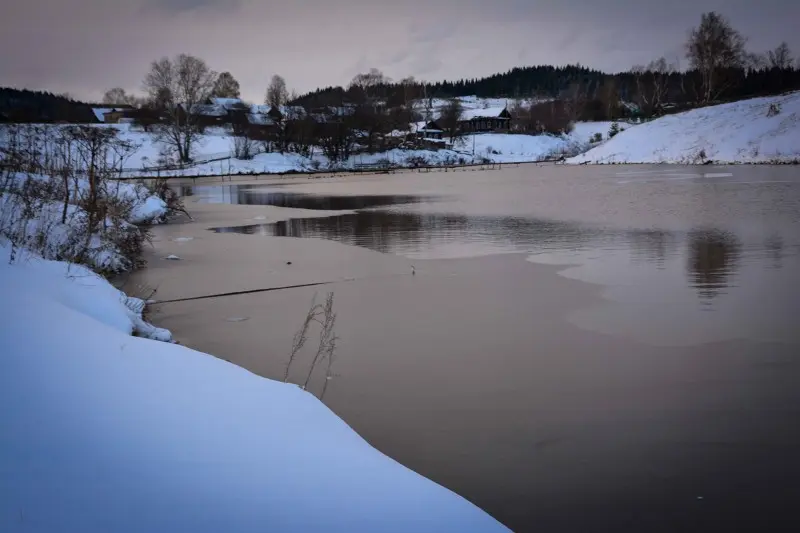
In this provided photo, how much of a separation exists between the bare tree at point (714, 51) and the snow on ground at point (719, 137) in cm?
851

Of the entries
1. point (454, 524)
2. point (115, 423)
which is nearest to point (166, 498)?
point (115, 423)

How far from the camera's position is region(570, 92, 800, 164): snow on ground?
146 feet

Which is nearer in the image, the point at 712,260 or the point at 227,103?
the point at 712,260

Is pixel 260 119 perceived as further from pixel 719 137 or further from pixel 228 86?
pixel 719 137

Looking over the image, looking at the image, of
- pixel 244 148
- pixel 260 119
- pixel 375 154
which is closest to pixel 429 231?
pixel 244 148

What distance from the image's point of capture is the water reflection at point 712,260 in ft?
31.2

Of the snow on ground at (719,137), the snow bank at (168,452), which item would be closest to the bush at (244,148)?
the snow on ground at (719,137)

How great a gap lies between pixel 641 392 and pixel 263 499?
12.7 ft

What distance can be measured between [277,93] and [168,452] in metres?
104

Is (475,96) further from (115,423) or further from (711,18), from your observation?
(115,423)

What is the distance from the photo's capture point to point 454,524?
339 centimetres

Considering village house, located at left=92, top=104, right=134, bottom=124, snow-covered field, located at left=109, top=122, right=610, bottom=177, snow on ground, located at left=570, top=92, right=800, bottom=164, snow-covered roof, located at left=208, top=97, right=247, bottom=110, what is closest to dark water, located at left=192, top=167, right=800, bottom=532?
snow on ground, located at left=570, top=92, right=800, bottom=164

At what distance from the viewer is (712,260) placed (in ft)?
37.3

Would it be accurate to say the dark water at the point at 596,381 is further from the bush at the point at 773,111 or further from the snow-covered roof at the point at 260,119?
the snow-covered roof at the point at 260,119
